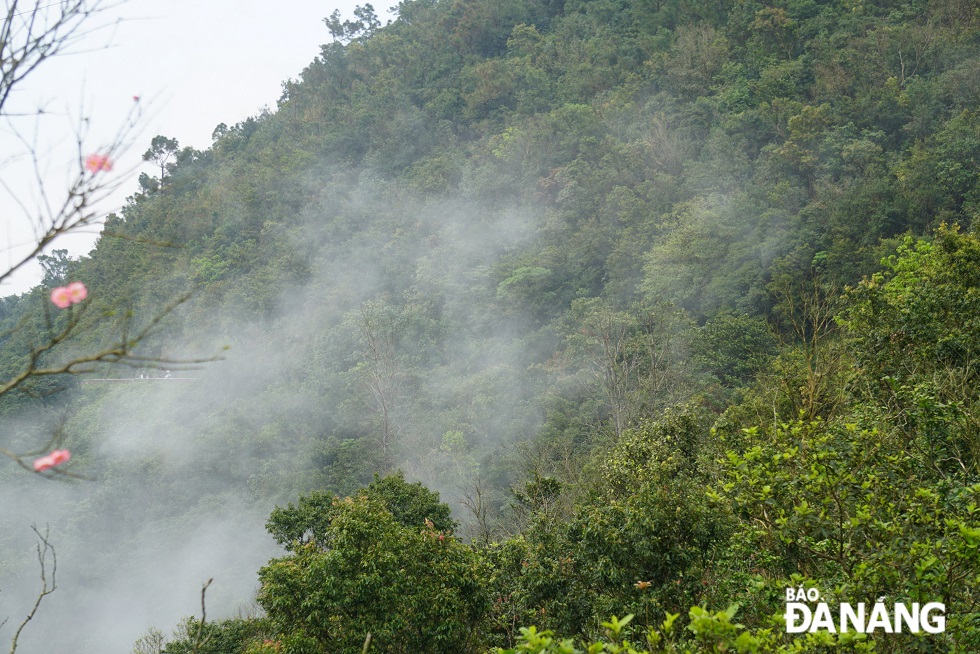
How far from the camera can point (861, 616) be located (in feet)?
10.8

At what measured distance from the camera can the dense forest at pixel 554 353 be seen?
4676 millimetres

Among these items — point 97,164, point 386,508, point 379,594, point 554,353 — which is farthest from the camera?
point 554,353

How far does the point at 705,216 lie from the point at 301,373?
14440 millimetres

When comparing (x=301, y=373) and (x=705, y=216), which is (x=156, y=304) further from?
(x=705, y=216)

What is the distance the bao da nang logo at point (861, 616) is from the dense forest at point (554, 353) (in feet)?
0.21

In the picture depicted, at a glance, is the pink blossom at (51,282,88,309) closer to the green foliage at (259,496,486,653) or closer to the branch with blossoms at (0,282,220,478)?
the branch with blossoms at (0,282,220,478)

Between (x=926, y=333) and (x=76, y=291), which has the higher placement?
(x=926, y=333)

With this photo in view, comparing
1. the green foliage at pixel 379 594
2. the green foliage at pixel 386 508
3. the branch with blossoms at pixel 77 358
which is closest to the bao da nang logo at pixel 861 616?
the branch with blossoms at pixel 77 358

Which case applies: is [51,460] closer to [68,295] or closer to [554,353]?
[68,295]

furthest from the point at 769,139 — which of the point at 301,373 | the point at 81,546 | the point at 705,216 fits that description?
the point at 81,546

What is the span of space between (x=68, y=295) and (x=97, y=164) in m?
0.40

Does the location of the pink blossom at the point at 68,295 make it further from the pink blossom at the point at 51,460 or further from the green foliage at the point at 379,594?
the green foliage at the point at 379,594

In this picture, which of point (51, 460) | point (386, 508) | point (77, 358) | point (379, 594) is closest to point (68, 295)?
point (77, 358)

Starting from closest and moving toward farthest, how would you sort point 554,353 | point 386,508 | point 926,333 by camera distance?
point 926,333 < point 386,508 < point 554,353
